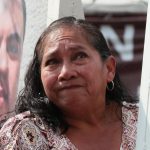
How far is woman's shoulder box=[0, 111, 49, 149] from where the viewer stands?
5.14ft

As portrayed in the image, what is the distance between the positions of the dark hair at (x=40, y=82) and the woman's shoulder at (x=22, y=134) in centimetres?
9

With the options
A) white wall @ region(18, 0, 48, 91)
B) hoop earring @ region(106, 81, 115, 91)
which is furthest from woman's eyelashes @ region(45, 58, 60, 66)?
white wall @ region(18, 0, 48, 91)

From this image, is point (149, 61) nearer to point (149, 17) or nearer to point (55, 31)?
point (149, 17)

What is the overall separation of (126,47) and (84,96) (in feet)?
4.94

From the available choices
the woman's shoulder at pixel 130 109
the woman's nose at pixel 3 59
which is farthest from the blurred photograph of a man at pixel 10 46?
the woman's shoulder at pixel 130 109

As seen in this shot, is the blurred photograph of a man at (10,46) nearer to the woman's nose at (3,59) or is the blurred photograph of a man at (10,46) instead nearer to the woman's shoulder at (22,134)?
the woman's nose at (3,59)

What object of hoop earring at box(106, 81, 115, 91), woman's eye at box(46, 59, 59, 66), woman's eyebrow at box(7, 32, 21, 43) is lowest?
hoop earring at box(106, 81, 115, 91)

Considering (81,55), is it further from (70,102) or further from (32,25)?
(32,25)

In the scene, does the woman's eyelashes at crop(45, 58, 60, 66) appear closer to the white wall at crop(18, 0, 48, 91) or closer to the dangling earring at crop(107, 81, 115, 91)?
the dangling earring at crop(107, 81, 115, 91)

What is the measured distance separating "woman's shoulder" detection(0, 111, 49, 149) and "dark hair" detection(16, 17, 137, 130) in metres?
0.09

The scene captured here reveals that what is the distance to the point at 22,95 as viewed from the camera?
6.21ft

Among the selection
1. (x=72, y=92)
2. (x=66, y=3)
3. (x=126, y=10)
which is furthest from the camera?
(x=126, y=10)

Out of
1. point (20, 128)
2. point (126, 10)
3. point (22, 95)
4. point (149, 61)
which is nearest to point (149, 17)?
point (149, 61)

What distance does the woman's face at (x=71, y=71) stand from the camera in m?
1.60
